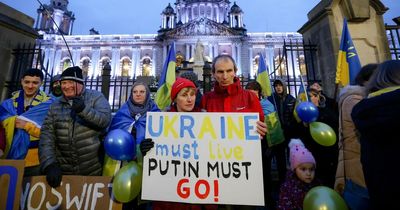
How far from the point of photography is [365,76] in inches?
95.0

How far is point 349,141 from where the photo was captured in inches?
85.0

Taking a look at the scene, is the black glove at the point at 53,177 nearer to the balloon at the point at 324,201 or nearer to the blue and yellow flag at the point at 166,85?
the balloon at the point at 324,201

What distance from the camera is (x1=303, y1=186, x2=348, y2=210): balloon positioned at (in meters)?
2.01

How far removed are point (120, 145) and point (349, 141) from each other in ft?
7.23

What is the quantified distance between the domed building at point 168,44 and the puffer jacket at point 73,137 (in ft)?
142

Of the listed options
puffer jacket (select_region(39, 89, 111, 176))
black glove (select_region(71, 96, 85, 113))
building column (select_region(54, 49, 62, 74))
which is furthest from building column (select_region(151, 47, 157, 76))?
black glove (select_region(71, 96, 85, 113))

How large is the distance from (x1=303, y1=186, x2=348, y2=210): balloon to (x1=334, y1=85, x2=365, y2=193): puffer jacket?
8.2 inches

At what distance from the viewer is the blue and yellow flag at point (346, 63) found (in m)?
4.71

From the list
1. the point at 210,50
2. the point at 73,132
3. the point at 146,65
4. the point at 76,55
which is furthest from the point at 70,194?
the point at 76,55

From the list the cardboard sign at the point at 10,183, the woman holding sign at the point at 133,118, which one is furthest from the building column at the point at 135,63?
the cardboard sign at the point at 10,183

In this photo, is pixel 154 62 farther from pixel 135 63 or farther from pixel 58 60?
pixel 58 60

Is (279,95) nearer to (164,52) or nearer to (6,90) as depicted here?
(6,90)

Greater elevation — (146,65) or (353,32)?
(146,65)

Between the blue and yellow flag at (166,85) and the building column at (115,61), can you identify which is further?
the building column at (115,61)
